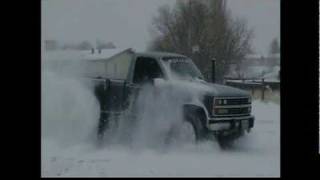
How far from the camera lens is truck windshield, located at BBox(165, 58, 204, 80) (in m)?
4.78

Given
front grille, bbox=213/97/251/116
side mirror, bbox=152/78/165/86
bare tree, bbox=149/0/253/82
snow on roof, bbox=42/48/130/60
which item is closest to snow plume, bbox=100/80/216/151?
side mirror, bbox=152/78/165/86

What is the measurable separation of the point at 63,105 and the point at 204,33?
125 centimetres

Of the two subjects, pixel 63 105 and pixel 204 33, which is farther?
pixel 204 33

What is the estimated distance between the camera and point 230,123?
4.77 meters

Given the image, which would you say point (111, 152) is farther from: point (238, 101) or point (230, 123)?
point (238, 101)

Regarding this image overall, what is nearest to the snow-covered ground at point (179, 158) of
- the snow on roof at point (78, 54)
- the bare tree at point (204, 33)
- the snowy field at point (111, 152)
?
the snowy field at point (111, 152)

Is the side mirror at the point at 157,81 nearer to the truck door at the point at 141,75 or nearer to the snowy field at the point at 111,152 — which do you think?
the truck door at the point at 141,75

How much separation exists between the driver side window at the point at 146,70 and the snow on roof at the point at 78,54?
0.18 meters

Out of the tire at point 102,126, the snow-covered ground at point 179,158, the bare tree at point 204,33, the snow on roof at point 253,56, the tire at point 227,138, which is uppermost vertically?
the bare tree at point 204,33

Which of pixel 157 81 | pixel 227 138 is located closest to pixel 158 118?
pixel 157 81

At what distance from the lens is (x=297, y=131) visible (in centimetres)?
479

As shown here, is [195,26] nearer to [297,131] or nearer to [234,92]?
[234,92]

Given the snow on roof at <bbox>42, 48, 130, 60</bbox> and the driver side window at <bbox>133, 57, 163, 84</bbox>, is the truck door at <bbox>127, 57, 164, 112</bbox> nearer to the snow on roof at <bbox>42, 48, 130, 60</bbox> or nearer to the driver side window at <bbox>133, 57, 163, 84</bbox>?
the driver side window at <bbox>133, 57, 163, 84</bbox>

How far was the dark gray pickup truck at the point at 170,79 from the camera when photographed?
187 inches
